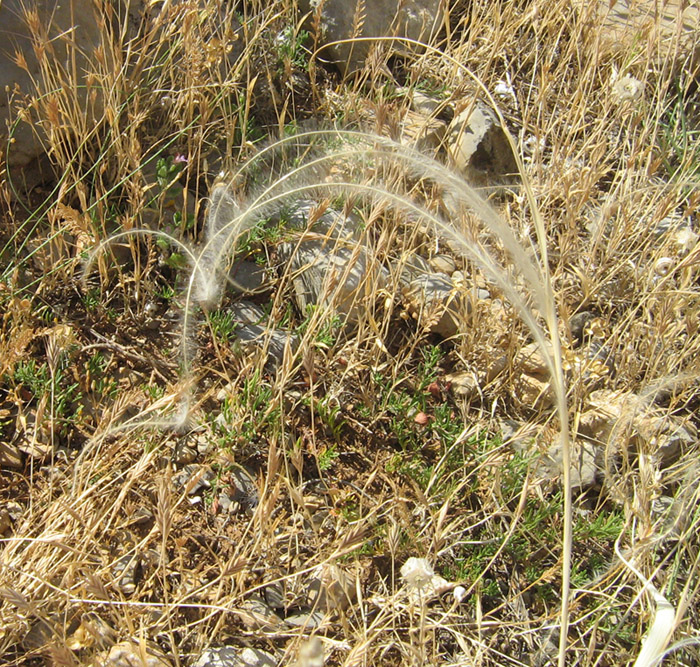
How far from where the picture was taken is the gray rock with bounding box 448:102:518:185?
313cm

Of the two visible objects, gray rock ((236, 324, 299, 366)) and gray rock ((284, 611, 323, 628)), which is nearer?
gray rock ((284, 611, 323, 628))

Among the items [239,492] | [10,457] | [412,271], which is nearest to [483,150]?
[412,271]

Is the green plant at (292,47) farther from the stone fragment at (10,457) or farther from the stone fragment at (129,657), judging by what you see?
the stone fragment at (129,657)

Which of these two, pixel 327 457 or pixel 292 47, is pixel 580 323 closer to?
pixel 327 457

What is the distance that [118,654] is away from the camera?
1.77 m

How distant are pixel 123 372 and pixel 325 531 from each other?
93 centimetres

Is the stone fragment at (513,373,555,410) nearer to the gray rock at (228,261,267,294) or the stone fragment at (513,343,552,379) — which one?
the stone fragment at (513,343,552,379)

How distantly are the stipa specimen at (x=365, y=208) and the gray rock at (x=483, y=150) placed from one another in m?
0.41

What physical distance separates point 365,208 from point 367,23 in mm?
1282

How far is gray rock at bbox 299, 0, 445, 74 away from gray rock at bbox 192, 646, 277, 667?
2.50 m

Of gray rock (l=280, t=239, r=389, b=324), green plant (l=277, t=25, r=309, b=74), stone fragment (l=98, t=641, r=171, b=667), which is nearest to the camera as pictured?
stone fragment (l=98, t=641, r=171, b=667)

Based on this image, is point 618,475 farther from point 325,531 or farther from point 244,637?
point 244,637

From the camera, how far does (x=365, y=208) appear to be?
259 cm

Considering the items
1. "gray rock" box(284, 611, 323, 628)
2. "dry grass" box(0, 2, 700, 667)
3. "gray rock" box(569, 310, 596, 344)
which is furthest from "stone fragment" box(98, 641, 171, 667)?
"gray rock" box(569, 310, 596, 344)
